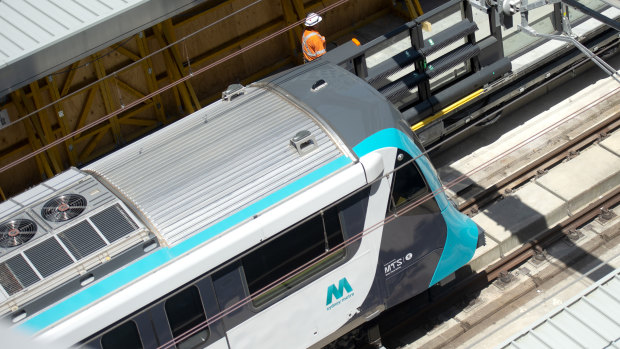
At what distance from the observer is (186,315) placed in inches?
439

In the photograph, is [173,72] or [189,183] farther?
[173,72]

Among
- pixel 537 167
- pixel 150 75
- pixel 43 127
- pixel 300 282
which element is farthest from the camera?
pixel 150 75

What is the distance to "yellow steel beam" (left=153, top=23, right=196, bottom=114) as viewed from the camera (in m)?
16.7

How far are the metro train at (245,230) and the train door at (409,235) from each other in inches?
0.8

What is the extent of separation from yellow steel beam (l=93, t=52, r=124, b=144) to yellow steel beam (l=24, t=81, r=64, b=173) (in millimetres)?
973

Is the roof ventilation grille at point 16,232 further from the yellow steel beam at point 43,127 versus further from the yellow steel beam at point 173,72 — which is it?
the yellow steel beam at point 173,72

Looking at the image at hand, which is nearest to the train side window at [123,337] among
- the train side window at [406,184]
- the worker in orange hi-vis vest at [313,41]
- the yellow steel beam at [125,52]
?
the train side window at [406,184]

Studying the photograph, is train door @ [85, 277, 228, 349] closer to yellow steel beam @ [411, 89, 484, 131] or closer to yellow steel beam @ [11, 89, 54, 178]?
yellow steel beam @ [411, 89, 484, 131]

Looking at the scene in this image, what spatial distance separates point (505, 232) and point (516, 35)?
3.55 metres

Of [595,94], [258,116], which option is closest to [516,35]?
[595,94]

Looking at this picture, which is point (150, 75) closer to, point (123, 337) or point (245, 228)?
point (245, 228)

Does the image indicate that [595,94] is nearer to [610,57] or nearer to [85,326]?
[610,57]

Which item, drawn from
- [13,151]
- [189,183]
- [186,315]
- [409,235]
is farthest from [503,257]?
[13,151]

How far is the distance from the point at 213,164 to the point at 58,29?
3.75m
